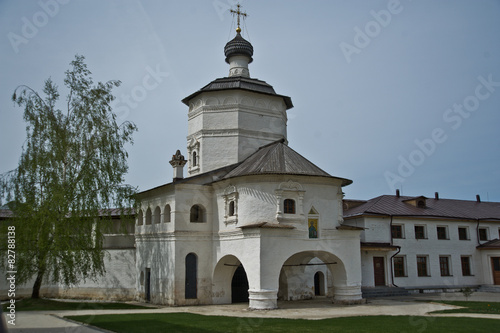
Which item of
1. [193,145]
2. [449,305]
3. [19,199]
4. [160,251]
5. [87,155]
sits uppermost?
[193,145]

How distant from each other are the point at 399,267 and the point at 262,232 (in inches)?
490

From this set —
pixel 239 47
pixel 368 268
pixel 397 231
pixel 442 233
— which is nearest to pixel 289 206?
pixel 368 268

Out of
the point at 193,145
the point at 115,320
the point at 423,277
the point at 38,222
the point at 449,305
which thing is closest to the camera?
the point at 115,320

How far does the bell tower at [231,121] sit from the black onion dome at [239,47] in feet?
6.66

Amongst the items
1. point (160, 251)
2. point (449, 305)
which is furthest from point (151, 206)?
point (449, 305)

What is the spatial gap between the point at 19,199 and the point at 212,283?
9301mm

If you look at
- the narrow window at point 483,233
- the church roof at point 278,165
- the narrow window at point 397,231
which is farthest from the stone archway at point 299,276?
the narrow window at point 483,233

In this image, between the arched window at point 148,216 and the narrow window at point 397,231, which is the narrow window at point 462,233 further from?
the arched window at point 148,216

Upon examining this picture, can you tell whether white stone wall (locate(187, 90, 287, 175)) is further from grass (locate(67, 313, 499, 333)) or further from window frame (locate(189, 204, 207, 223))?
grass (locate(67, 313, 499, 333))

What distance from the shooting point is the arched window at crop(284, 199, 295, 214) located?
19328 mm

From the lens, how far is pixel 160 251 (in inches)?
865

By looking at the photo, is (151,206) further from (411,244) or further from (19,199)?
(411,244)

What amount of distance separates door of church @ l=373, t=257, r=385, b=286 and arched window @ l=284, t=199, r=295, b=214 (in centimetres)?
889

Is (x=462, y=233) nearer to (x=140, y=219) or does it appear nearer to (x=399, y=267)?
(x=399, y=267)
